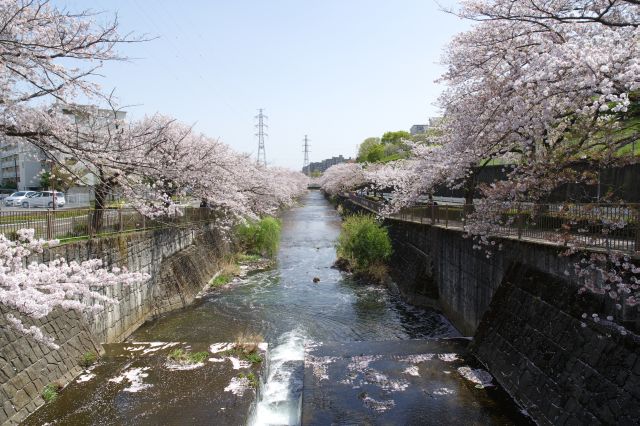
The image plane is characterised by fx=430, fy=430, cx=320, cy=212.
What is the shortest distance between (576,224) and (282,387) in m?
7.22

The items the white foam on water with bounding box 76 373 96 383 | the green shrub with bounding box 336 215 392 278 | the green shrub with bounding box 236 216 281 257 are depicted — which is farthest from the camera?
the green shrub with bounding box 236 216 281 257

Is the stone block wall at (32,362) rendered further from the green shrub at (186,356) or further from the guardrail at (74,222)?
the guardrail at (74,222)

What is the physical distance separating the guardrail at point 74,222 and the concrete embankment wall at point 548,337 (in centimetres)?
734

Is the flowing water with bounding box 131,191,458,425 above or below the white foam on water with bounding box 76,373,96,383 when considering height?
below

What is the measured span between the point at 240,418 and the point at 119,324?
724 cm

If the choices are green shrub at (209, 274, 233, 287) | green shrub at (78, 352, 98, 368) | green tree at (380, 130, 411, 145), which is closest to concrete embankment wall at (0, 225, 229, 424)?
green shrub at (78, 352, 98, 368)

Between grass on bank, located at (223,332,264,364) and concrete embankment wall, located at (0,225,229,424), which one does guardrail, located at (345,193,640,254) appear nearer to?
grass on bank, located at (223,332,264,364)

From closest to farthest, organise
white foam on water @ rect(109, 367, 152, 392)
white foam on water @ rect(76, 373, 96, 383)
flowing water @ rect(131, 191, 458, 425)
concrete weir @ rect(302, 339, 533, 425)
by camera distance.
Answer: concrete weir @ rect(302, 339, 533, 425) → white foam on water @ rect(109, 367, 152, 392) → white foam on water @ rect(76, 373, 96, 383) → flowing water @ rect(131, 191, 458, 425)

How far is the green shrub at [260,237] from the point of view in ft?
91.4

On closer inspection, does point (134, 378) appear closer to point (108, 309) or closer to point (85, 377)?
point (85, 377)

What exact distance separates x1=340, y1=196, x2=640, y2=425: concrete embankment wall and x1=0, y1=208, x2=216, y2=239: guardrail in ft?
24.1

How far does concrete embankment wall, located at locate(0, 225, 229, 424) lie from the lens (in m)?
7.52

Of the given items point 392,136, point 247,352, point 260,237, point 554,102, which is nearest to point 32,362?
point 247,352

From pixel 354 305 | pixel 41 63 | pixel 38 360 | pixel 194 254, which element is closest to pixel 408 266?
pixel 354 305
